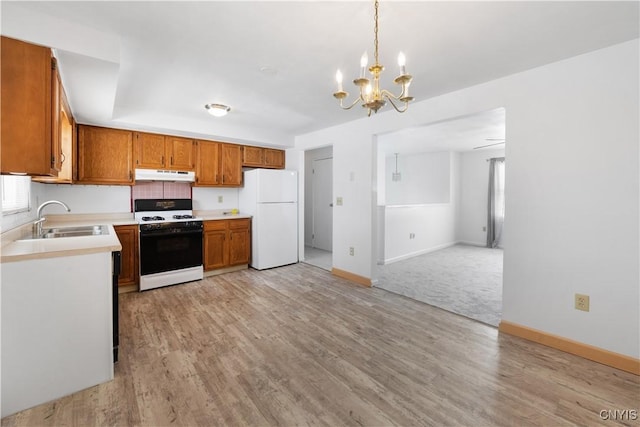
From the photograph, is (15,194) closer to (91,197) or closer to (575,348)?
(91,197)

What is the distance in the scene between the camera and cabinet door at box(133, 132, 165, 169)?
152 inches

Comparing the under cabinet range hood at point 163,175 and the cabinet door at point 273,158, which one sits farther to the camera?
the cabinet door at point 273,158

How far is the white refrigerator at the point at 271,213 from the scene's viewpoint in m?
4.57

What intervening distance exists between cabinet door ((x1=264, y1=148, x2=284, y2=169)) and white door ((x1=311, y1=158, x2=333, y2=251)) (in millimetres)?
1270

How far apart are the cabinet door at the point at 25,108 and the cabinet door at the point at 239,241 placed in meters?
2.82

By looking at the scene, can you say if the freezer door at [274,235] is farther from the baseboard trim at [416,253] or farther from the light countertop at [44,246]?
the light countertop at [44,246]

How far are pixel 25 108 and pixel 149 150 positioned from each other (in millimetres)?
2435

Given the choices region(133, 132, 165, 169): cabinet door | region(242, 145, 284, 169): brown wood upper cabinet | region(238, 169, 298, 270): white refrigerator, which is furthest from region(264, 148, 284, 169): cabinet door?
region(133, 132, 165, 169): cabinet door

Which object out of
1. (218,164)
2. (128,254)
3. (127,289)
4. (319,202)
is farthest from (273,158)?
(127,289)

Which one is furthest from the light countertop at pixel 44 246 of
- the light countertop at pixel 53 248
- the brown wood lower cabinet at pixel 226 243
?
the brown wood lower cabinet at pixel 226 243

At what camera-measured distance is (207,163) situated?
4430 millimetres

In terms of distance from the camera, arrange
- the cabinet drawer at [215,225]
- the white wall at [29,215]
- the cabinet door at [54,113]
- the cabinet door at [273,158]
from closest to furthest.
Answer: the cabinet door at [54,113]
the white wall at [29,215]
the cabinet drawer at [215,225]
the cabinet door at [273,158]

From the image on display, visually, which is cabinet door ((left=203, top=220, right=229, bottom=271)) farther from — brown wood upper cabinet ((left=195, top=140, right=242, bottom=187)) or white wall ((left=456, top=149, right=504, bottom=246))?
white wall ((left=456, top=149, right=504, bottom=246))

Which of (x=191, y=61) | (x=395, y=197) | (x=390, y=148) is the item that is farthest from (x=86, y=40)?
(x=395, y=197)
